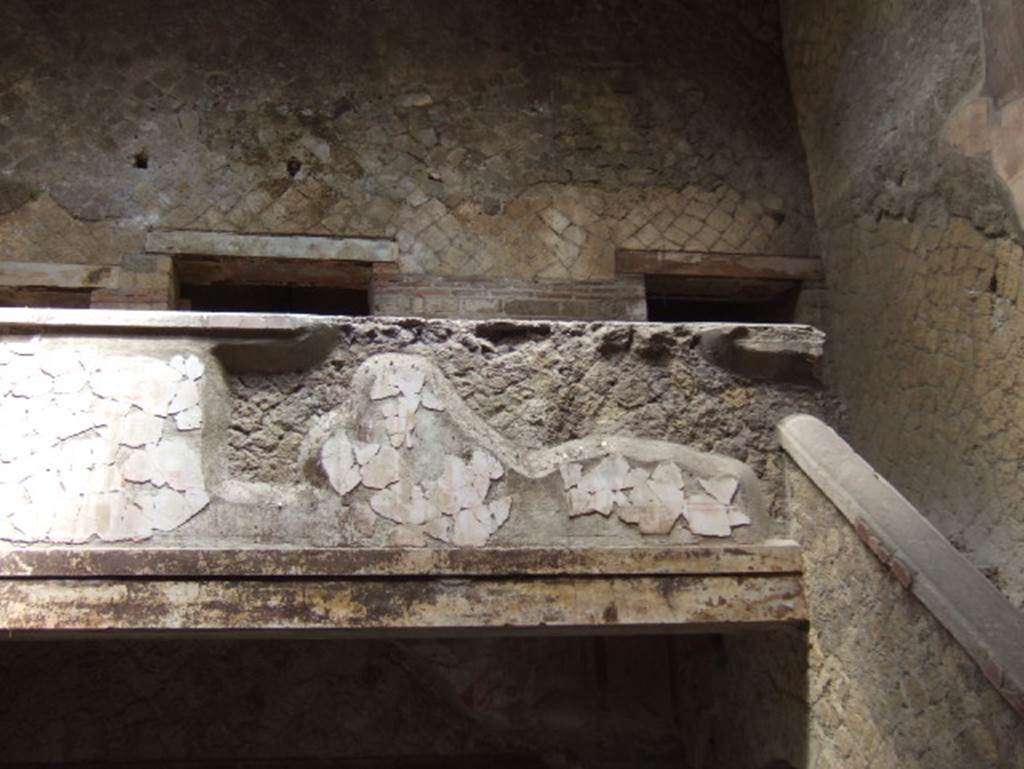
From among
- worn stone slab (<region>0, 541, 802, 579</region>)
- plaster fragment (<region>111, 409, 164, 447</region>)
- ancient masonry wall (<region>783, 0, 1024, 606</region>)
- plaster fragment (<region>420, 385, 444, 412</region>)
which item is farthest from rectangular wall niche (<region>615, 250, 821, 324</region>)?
plaster fragment (<region>111, 409, 164, 447</region>)

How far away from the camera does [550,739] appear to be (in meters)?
3.34

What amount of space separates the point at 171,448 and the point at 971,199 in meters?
2.69

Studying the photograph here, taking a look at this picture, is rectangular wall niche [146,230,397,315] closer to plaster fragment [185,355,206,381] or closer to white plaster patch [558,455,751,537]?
plaster fragment [185,355,206,381]

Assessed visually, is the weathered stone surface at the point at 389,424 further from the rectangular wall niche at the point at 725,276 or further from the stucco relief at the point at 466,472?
the rectangular wall niche at the point at 725,276

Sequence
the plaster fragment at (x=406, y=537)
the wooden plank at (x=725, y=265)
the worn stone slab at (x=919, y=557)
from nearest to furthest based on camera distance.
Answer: the worn stone slab at (x=919, y=557)
the plaster fragment at (x=406, y=537)
the wooden plank at (x=725, y=265)

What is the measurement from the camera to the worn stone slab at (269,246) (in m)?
4.45

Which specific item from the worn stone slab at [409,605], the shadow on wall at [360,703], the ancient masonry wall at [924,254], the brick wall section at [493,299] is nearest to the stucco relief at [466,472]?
the worn stone slab at [409,605]

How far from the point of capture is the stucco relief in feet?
7.61

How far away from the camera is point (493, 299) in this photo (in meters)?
4.55

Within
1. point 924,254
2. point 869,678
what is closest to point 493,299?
point 924,254

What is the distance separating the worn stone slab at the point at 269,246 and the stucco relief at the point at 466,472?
2156 mm

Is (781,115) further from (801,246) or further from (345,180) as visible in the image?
(345,180)

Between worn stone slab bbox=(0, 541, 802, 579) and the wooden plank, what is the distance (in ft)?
8.19

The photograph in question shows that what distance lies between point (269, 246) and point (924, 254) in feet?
8.40
